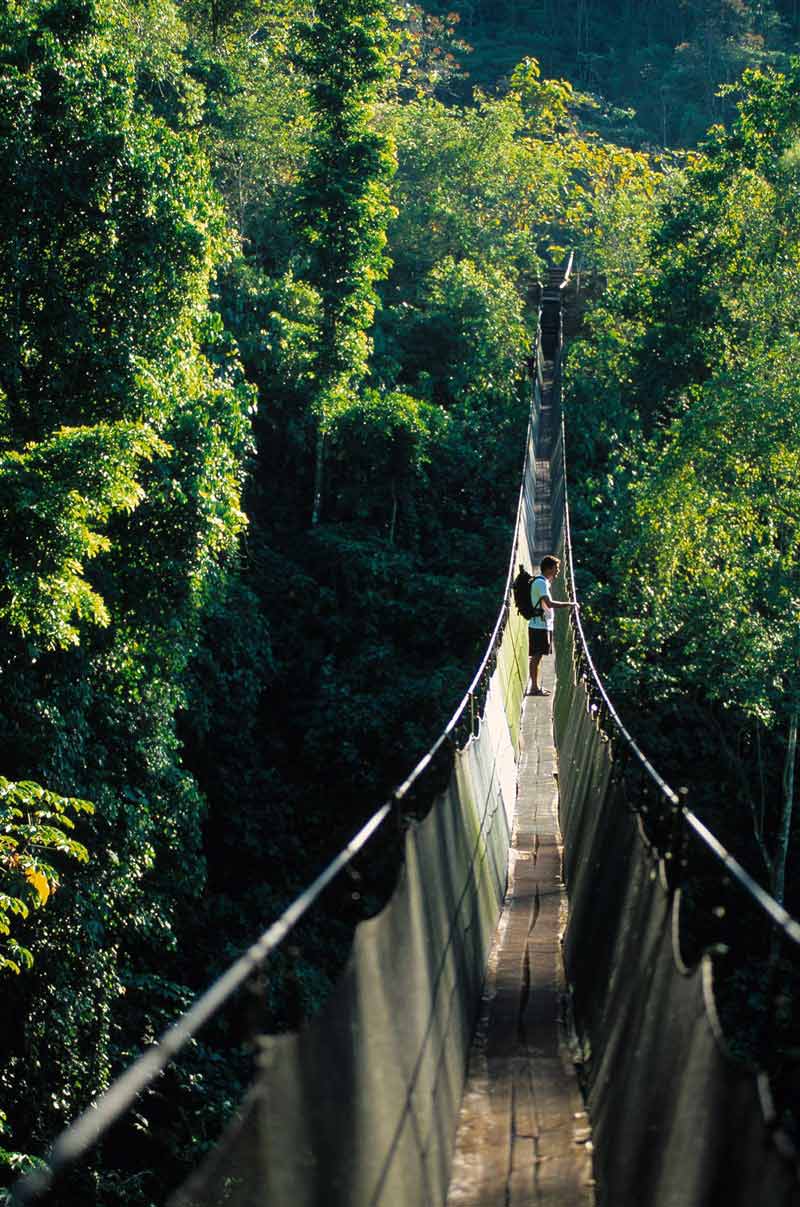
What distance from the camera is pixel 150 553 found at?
37.9 feet

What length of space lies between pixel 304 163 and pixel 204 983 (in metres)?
18.9

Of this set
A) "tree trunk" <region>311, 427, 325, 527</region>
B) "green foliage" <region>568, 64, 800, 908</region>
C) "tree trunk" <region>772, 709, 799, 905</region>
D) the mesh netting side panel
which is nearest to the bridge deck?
the mesh netting side panel

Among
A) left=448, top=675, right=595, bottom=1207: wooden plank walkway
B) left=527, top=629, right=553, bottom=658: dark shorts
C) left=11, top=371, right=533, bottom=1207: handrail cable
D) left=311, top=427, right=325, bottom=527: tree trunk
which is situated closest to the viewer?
left=11, top=371, right=533, bottom=1207: handrail cable

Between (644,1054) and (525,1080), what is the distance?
62.9 inches

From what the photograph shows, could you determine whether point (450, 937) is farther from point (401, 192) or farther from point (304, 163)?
point (401, 192)

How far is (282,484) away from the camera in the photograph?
2373 cm

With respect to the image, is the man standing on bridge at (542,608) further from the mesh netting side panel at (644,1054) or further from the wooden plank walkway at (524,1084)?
the mesh netting side panel at (644,1054)

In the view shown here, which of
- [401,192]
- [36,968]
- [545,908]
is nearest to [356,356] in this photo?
[401,192]

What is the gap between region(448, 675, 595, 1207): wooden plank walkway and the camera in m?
3.62

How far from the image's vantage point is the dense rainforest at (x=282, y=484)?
1046 cm

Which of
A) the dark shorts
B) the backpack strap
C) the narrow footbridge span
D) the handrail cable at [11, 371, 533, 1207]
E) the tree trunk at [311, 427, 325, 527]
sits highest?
the tree trunk at [311, 427, 325, 527]

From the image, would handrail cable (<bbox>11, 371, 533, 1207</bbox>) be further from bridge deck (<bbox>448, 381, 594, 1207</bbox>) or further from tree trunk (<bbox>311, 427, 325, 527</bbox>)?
tree trunk (<bbox>311, 427, 325, 527</bbox>)

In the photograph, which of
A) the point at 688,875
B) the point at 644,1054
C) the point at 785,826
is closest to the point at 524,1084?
the point at 688,875

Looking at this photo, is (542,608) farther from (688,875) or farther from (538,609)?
(688,875)
